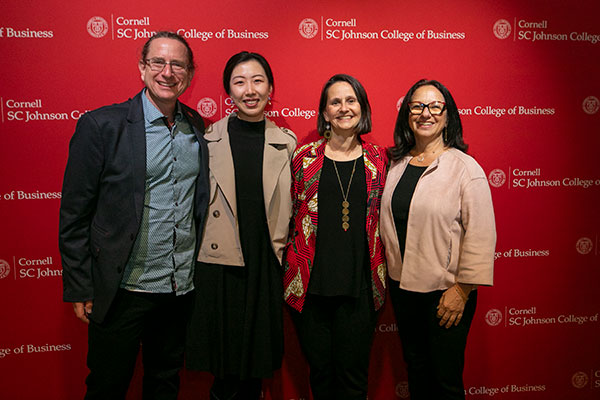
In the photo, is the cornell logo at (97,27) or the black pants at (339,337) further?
the cornell logo at (97,27)

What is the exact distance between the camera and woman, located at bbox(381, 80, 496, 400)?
1915mm

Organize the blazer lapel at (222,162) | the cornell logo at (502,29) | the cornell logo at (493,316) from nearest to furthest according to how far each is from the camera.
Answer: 1. the blazer lapel at (222,162)
2. the cornell logo at (502,29)
3. the cornell logo at (493,316)

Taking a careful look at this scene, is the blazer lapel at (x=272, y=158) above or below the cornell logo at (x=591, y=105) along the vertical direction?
below

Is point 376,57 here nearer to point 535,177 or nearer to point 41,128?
point 535,177

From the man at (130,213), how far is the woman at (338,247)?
1.70ft

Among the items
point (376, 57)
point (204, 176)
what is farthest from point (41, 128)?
point (376, 57)

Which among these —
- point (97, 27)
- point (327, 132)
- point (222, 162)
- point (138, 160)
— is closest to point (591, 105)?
point (327, 132)

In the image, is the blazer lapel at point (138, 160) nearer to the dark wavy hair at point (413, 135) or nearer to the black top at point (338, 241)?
the black top at point (338, 241)

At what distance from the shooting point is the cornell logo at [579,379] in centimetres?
283

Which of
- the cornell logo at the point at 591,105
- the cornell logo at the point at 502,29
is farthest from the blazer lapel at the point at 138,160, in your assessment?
the cornell logo at the point at 591,105

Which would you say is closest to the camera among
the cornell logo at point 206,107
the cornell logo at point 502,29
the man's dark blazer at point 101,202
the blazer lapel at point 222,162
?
the man's dark blazer at point 101,202

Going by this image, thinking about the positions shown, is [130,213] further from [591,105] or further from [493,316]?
[591,105]

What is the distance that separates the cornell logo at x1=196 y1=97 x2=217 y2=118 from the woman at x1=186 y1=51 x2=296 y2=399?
41 centimetres

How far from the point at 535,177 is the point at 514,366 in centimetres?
130
